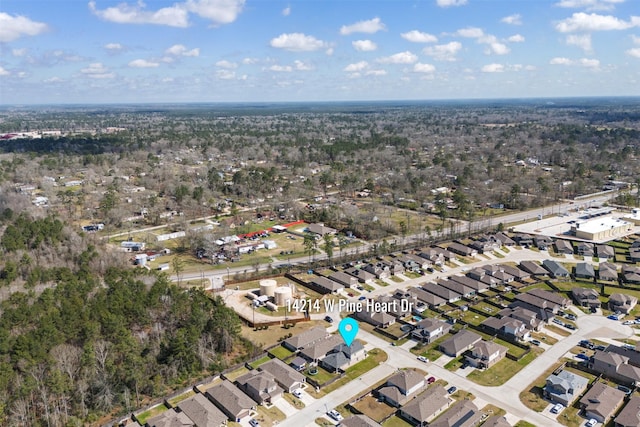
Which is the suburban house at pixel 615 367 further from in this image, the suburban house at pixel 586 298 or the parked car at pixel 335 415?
the parked car at pixel 335 415

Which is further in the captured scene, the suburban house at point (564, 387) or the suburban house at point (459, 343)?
the suburban house at point (459, 343)

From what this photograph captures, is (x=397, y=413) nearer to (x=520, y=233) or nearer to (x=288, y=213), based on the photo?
(x=520, y=233)

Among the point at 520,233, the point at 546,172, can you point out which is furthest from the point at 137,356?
the point at 546,172

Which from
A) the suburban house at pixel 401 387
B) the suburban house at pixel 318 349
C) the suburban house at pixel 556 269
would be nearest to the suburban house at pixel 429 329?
the suburban house at pixel 401 387

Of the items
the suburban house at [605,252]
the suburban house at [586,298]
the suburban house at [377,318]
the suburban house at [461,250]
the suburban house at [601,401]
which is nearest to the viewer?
the suburban house at [601,401]

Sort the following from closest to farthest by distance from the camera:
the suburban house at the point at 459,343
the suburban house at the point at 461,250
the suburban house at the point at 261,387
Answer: the suburban house at the point at 261,387, the suburban house at the point at 459,343, the suburban house at the point at 461,250

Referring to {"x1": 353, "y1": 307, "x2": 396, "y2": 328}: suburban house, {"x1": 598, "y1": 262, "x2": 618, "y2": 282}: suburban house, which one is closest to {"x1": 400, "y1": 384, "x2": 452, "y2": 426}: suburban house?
{"x1": 353, "y1": 307, "x2": 396, "y2": 328}: suburban house

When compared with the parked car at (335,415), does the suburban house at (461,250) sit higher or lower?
higher

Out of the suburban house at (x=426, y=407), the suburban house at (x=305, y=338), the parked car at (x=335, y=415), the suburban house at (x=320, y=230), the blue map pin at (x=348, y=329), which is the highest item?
the suburban house at (x=320, y=230)
